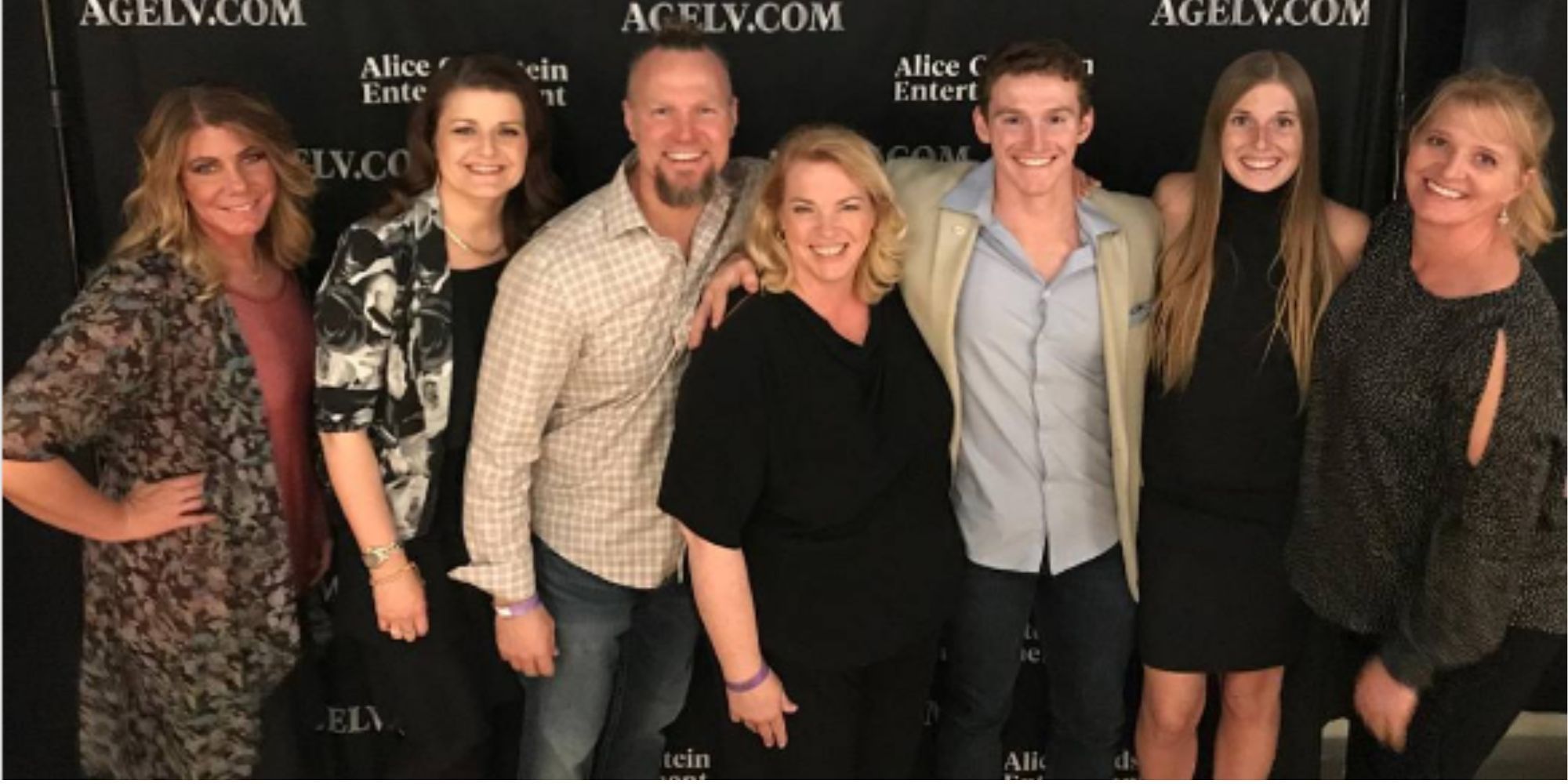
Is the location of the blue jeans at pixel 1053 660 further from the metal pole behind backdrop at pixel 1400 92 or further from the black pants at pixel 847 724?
the metal pole behind backdrop at pixel 1400 92

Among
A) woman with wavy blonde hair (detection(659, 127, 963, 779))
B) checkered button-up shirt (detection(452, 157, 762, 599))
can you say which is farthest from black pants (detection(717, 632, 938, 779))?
checkered button-up shirt (detection(452, 157, 762, 599))

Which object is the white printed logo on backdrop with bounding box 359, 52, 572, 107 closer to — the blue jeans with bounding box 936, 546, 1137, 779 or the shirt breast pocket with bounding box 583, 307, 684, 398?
the shirt breast pocket with bounding box 583, 307, 684, 398

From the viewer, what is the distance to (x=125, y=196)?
2590 mm

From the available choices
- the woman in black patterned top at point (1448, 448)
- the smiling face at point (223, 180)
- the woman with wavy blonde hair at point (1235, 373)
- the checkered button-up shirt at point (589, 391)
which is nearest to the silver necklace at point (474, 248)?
the checkered button-up shirt at point (589, 391)

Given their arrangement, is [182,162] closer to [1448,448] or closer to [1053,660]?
[1053,660]

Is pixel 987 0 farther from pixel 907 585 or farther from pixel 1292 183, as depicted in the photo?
pixel 907 585

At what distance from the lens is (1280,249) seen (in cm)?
210

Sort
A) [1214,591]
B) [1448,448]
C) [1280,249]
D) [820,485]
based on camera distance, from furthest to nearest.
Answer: [1214,591]
[1280,249]
[820,485]
[1448,448]

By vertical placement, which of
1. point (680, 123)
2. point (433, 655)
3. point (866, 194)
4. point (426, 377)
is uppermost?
point (680, 123)

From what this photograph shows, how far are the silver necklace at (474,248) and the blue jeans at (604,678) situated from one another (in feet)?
1.60

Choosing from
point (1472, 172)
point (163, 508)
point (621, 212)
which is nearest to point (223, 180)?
point (163, 508)

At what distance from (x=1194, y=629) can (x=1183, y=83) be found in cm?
104

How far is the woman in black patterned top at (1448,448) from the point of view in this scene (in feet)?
6.00

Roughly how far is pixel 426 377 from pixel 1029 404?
96 centimetres
